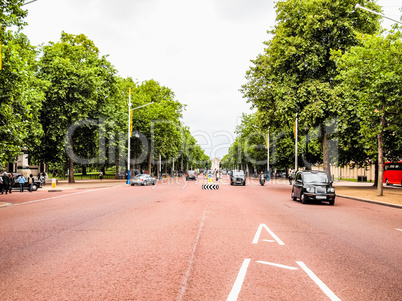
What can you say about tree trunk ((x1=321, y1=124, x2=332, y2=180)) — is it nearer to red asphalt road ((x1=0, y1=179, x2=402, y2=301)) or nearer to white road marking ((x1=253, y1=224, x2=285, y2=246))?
red asphalt road ((x1=0, y1=179, x2=402, y2=301))

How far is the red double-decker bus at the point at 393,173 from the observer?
143ft

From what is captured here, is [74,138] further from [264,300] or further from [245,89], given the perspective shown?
[264,300]

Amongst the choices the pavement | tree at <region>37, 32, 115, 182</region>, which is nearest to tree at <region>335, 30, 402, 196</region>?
the pavement

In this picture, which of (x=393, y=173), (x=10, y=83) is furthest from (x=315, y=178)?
(x=393, y=173)

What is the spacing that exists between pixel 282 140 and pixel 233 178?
1106 inches

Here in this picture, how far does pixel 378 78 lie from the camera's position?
20172 millimetres

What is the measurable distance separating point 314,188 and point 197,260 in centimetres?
1360

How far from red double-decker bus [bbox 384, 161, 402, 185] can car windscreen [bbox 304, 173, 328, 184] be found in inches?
1152

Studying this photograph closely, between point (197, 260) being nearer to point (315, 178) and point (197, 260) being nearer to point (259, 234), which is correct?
point (259, 234)

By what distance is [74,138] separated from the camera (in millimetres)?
38562

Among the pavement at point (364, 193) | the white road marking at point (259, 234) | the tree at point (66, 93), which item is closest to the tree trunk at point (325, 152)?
the pavement at point (364, 193)

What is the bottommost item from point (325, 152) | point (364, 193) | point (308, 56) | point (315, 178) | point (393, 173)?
point (364, 193)

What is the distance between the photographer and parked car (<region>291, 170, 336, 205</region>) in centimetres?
1839

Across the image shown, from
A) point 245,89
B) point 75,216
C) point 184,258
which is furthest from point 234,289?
point 245,89
